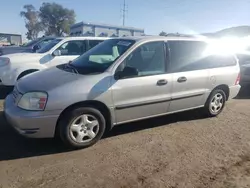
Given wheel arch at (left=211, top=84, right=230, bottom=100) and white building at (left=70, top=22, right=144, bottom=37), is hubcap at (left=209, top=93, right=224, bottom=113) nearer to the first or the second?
wheel arch at (left=211, top=84, right=230, bottom=100)

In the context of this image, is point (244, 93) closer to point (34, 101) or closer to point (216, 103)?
point (216, 103)

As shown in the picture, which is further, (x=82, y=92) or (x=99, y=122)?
(x=99, y=122)

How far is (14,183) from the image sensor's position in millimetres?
3070

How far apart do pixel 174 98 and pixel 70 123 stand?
77.0 inches

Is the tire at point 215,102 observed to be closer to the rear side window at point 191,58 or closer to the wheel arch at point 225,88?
the wheel arch at point 225,88

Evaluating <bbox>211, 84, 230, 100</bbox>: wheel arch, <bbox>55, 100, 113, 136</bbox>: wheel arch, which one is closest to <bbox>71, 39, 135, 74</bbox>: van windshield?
<bbox>55, 100, 113, 136</bbox>: wheel arch

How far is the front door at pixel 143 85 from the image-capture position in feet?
13.6

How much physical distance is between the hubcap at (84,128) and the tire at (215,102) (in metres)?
2.59

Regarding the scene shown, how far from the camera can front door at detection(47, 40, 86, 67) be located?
7.66m

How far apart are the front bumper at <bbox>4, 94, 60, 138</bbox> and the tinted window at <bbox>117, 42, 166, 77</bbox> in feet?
4.22

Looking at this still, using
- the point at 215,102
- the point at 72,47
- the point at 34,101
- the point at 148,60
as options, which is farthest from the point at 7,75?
the point at 215,102

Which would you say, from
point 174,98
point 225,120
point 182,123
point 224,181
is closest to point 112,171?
point 224,181

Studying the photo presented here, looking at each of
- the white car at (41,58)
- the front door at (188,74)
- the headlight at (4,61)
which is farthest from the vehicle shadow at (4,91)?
the front door at (188,74)

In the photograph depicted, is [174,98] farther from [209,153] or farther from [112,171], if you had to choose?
[112,171]
